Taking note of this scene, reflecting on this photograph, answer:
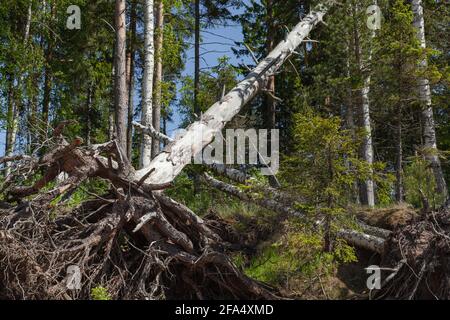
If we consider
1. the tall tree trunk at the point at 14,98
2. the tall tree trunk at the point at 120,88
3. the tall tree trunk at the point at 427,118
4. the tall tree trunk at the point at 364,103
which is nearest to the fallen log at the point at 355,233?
the tall tree trunk at the point at 364,103

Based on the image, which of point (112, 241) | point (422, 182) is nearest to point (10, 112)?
point (112, 241)

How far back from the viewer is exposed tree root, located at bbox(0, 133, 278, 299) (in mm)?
5789

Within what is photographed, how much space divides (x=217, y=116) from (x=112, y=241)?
3.26 metres

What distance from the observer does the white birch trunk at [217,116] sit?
25.1 ft

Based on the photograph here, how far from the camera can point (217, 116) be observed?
884 centimetres

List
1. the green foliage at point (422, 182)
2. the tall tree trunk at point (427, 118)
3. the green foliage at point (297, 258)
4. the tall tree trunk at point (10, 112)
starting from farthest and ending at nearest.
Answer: the tall tree trunk at point (10, 112)
the tall tree trunk at point (427, 118)
the green foliage at point (422, 182)
the green foliage at point (297, 258)

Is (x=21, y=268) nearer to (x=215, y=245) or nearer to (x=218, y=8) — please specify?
(x=215, y=245)

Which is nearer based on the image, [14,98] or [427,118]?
[427,118]

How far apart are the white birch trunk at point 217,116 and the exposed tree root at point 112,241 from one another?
57 cm

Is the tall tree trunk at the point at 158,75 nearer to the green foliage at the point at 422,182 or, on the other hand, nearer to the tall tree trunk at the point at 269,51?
the tall tree trunk at the point at 269,51

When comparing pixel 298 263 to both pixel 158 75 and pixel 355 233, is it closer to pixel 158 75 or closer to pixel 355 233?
pixel 355 233

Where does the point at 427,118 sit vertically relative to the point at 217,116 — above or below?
above

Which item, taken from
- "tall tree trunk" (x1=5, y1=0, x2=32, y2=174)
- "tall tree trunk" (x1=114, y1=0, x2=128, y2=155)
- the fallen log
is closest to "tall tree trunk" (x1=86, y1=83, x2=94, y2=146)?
"tall tree trunk" (x1=5, y1=0, x2=32, y2=174)

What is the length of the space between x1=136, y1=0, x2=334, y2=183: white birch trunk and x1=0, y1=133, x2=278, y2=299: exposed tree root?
1.86ft
